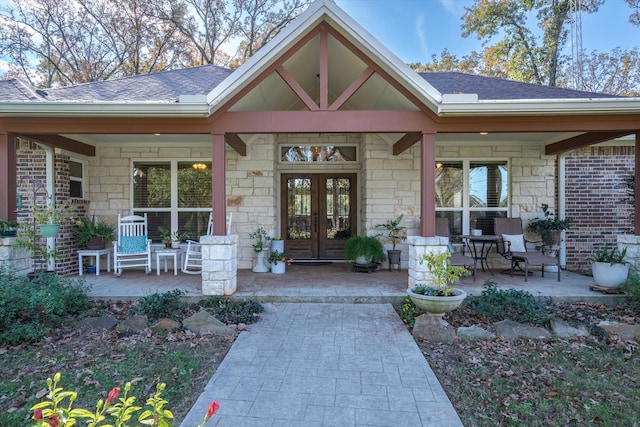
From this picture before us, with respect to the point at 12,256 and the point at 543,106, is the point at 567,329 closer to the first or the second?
the point at 543,106

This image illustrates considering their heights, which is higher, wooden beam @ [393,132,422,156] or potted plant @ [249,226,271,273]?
wooden beam @ [393,132,422,156]

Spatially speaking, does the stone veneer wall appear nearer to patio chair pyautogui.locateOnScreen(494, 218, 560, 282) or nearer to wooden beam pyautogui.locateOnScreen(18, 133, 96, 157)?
patio chair pyautogui.locateOnScreen(494, 218, 560, 282)

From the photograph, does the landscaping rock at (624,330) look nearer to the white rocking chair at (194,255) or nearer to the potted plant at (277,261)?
the potted plant at (277,261)

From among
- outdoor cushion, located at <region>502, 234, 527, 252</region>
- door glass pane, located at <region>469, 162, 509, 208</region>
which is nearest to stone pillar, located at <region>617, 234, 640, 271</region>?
outdoor cushion, located at <region>502, 234, 527, 252</region>

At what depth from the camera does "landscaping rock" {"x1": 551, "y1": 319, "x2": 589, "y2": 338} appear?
142 inches

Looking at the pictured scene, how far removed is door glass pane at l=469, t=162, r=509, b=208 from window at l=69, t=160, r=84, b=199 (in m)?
7.46

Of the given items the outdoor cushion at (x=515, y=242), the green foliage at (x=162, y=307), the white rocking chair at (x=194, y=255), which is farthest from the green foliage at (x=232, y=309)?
the outdoor cushion at (x=515, y=242)

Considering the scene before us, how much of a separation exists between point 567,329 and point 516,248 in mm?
2531

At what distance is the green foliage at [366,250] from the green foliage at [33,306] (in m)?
3.97

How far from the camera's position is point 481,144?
22.0 feet

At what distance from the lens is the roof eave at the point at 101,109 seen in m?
4.12

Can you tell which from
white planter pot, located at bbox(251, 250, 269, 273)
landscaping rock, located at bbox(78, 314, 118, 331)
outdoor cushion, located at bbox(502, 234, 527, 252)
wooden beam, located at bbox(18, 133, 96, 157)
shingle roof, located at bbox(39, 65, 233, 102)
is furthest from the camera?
white planter pot, located at bbox(251, 250, 269, 273)

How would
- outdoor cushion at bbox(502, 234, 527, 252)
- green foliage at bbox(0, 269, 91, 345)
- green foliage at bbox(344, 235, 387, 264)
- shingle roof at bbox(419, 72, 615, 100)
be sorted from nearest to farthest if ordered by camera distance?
green foliage at bbox(0, 269, 91, 345) < shingle roof at bbox(419, 72, 615, 100) < outdoor cushion at bbox(502, 234, 527, 252) < green foliage at bbox(344, 235, 387, 264)

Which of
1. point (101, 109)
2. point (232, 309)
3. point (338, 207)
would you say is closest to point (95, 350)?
point (232, 309)
